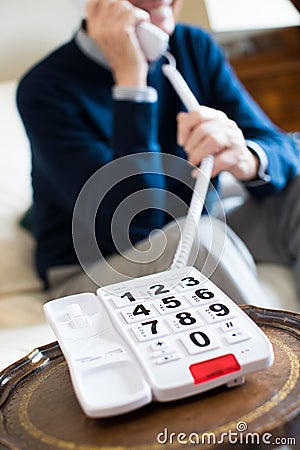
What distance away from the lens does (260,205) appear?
0.99 metres

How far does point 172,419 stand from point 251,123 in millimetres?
634

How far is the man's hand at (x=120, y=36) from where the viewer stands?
0.81 metres

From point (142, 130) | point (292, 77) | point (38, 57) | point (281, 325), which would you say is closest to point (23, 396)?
point (281, 325)

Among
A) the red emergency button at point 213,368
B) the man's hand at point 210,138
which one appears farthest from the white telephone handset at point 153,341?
the man's hand at point 210,138

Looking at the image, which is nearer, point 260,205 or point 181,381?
point 181,381

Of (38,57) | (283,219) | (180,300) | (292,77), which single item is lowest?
(292,77)

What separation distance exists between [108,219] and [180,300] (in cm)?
28

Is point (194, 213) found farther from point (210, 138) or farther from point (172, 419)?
point (172, 419)

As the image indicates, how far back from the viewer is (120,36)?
824 millimetres

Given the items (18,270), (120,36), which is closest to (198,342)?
(120,36)

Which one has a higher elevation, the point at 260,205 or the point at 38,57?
the point at 38,57

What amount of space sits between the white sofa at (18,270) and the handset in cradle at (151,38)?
287 millimetres

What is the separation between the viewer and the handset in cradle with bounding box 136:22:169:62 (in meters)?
0.82

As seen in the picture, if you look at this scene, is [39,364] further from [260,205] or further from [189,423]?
[260,205]
